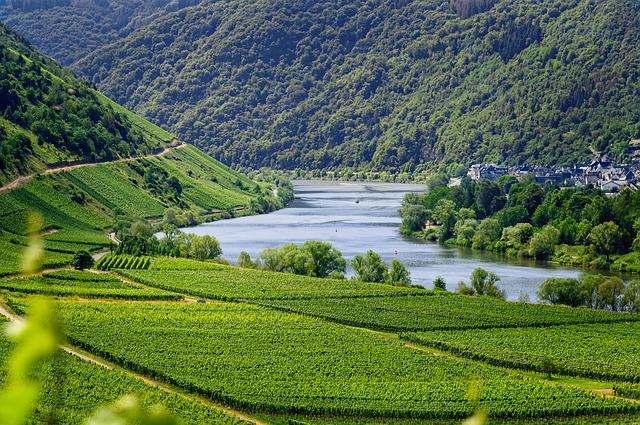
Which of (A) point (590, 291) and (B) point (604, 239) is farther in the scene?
(B) point (604, 239)

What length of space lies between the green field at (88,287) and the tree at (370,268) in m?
19.2

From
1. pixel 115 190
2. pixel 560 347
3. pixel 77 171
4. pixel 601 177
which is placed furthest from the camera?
pixel 601 177

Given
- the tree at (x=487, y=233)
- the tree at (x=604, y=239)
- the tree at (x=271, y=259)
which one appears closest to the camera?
the tree at (x=271, y=259)

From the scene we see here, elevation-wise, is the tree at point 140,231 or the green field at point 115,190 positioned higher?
the green field at point 115,190

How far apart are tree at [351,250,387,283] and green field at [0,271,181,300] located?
19213 mm

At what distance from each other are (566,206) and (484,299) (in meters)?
52.2

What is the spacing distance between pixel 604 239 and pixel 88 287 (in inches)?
2177

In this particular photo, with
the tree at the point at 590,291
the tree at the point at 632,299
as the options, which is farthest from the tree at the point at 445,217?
the tree at the point at 632,299

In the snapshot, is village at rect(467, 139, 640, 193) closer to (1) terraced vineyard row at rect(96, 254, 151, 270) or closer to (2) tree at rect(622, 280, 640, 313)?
(2) tree at rect(622, 280, 640, 313)

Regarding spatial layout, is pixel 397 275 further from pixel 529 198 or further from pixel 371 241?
pixel 529 198

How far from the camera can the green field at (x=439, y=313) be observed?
6844cm

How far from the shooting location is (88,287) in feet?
254

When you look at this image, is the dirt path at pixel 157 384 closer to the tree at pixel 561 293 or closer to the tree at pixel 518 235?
the tree at pixel 561 293

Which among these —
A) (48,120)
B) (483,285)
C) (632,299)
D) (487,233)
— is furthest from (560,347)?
(48,120)
